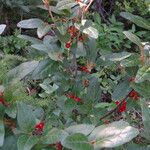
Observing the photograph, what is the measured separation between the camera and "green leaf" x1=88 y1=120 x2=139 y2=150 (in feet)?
2.88

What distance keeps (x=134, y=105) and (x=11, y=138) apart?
1.46 ft

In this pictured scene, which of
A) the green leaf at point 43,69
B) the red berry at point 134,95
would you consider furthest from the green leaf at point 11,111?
the red berry at point 134,95

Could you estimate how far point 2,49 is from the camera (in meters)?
3.78

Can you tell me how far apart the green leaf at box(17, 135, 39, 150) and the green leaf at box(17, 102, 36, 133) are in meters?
0.02

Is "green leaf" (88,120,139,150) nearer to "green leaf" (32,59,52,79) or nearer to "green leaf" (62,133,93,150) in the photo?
"green leaf" (62,133,93,150)

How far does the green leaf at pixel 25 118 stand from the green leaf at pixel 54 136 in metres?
0.06

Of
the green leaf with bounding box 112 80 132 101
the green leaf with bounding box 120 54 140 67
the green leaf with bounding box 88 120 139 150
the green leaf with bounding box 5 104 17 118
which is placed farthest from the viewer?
the green leaf with bounding box 112 80 132 101

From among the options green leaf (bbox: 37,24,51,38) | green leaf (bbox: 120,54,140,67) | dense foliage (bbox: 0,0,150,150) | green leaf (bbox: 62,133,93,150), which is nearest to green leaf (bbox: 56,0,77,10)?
dense foliage (bbox: 0,0,150,150)

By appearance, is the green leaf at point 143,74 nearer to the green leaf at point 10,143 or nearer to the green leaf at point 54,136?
the green leaf at point 54,136

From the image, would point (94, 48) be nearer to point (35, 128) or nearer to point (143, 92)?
point (143, 92)

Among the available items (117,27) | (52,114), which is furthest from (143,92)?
(117,27)

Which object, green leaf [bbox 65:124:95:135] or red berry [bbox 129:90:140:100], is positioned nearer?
green leaf [bbox 65:124:95:135]

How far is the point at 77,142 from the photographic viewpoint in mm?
902

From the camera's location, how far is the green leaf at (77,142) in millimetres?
897
